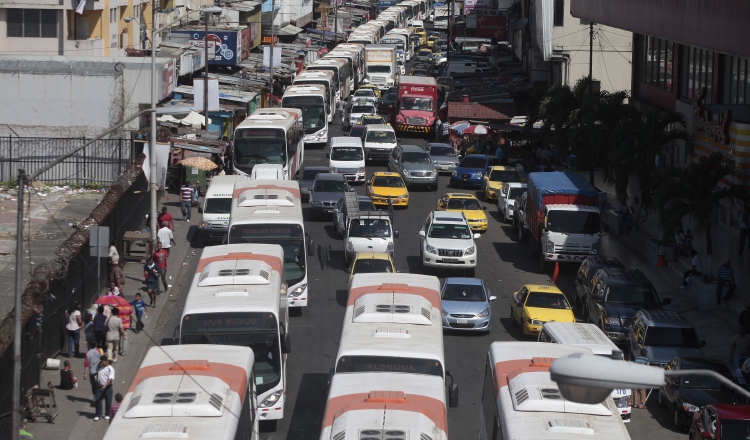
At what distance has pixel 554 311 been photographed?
1036 inches

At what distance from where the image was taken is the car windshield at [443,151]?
166ft

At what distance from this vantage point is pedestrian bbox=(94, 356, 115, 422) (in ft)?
66.3

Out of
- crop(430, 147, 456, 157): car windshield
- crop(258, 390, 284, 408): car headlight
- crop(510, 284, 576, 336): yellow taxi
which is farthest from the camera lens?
crop(430, 147, 456, 157): car windshield

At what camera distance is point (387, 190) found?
41719mm

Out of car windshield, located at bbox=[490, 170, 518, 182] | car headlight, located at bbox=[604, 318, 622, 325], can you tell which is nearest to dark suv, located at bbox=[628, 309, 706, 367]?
car headlight, located at bbox=[604, 318, 622, 325]

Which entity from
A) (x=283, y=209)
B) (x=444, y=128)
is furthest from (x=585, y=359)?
(x=444, y=128)

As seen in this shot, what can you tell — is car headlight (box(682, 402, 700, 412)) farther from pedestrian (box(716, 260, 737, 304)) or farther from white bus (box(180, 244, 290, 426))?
pedestrian (box(716, 260, 737, 304))

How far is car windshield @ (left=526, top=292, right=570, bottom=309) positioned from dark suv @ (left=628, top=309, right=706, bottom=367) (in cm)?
256

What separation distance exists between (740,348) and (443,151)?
92.5 ft

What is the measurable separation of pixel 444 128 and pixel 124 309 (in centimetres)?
3496

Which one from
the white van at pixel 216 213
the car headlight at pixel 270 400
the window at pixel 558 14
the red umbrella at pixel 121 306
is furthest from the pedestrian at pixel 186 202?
the window at pixel 558 14

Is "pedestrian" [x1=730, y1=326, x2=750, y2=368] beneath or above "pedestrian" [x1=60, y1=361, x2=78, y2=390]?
above

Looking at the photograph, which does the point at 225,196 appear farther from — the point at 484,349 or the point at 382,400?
the point at 382,400

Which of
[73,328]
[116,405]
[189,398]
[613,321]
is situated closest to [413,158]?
[613,321]
